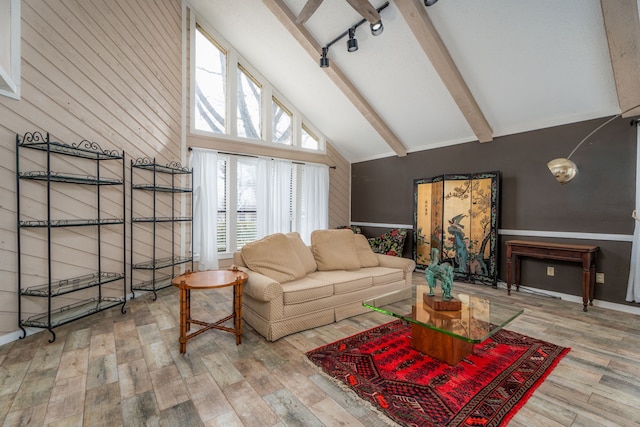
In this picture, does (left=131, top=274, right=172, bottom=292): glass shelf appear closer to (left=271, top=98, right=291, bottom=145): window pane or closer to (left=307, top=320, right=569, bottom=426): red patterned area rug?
(left=307, top=320, right=569, bottom=426): red patterned area rug

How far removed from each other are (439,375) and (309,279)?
148 cm

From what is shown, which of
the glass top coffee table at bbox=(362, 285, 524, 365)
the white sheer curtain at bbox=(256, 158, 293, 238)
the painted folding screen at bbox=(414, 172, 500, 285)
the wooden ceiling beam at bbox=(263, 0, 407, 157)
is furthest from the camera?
the white sheer curtain at bbox=(256, 158, 293, 238)

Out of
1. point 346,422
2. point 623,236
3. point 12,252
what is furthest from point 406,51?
point 12,252

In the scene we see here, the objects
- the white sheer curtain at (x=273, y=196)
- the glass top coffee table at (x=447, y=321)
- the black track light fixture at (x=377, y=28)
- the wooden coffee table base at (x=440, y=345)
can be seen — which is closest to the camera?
the glass top coffee table at (x=447, y=321)

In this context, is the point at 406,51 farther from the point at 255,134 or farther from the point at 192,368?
the point at 192,368

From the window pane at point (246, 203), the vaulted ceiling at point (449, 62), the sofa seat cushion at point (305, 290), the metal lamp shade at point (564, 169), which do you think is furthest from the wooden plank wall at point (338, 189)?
the metal lamp shade at point (564, 169)

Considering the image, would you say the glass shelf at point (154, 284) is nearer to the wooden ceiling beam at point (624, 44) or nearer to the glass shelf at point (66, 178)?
the glass shelf at point (66, 178)

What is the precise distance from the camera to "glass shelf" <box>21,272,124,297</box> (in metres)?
2.51

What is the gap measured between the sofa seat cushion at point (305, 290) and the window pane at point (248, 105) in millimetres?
3517

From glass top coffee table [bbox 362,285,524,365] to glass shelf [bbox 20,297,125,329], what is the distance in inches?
105

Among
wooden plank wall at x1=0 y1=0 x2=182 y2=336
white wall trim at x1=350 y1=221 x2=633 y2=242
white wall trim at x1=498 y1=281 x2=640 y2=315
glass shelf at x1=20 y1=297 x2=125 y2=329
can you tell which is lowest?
white wall trim at x1=498 y1=281 x2=640 y2=315

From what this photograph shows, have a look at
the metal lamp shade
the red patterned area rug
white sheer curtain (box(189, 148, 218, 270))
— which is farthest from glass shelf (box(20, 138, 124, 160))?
the metal lamp shade

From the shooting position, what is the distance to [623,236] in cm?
338

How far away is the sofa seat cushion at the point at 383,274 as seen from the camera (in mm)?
3367
